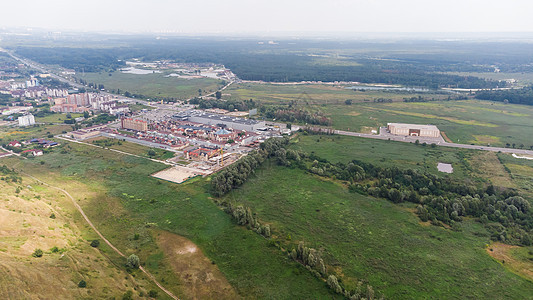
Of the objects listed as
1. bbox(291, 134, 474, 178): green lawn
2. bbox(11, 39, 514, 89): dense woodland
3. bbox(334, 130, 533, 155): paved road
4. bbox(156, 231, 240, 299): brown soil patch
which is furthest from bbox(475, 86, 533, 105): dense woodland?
bbox(156, 231, 240, 299): brown soil patch

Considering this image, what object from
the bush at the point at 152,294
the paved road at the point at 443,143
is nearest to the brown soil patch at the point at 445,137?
the paved road at the point at 443,143

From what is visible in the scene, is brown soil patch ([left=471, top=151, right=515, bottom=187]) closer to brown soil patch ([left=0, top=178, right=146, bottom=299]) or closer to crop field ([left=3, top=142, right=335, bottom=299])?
crop field ([left=3, top=142, right=335, bottom=299])

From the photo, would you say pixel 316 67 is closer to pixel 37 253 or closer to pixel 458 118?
pixel 458 118

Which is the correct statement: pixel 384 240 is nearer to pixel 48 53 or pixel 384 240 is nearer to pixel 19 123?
pixel 19 123

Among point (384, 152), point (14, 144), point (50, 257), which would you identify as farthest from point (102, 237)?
point (384, 152)

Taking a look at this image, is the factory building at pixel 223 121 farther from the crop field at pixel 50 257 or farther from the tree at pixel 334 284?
the tree at pixel 334 284

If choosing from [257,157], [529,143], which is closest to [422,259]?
[257,157]
